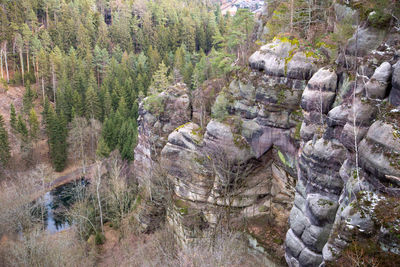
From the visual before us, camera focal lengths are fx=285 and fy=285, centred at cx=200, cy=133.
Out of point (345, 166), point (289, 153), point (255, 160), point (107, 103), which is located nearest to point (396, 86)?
point (345, 166)

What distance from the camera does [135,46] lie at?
78.5 meters

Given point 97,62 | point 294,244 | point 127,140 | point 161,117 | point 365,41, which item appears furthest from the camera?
point 97,62

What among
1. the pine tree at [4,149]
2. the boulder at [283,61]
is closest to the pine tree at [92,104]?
the pine tree at [4,149]

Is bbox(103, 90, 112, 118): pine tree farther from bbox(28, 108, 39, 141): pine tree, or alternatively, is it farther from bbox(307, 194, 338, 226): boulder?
bbox(307, 194, 338, 226): boulder

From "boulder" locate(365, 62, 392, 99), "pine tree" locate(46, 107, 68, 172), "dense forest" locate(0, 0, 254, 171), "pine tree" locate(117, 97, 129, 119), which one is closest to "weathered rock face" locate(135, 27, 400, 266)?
"boulder" locate(365, 62, 392, 99)

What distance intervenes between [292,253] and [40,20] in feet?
280

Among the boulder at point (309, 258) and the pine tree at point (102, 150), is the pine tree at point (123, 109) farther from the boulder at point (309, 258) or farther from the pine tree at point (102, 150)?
the boulder at point (309, 258)

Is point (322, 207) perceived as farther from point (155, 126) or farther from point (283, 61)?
point (155, 126)

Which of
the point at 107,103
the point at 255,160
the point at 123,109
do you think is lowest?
the point at 123,109

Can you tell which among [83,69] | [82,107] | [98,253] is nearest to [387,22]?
[98,253]

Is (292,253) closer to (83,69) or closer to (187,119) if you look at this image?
(187,119)

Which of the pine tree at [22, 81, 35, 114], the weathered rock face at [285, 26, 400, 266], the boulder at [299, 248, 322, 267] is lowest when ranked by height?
the boulder at [299, 248, 322, 267]

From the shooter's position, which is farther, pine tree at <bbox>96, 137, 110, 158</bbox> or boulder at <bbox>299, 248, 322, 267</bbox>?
pine tree at <bbox>96, 137, 110, 158</bbox>

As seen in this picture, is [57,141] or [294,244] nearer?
[294,244]
